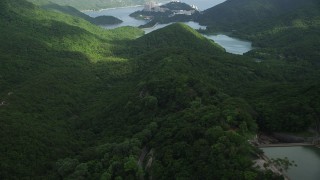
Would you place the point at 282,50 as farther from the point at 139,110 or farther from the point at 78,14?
the point at 78,14

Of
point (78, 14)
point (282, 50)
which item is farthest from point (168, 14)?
point (282, 50)

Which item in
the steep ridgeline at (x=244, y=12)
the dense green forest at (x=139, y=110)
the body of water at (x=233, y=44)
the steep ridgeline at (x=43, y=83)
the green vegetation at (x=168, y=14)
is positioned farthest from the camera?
the green vegetation at (x=168, y=14)

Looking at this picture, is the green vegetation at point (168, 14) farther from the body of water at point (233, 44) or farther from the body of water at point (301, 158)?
the body of water at point (301, 158)

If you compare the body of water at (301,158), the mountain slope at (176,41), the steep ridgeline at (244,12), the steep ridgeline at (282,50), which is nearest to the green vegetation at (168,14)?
the steep ridgeline at (244,12)

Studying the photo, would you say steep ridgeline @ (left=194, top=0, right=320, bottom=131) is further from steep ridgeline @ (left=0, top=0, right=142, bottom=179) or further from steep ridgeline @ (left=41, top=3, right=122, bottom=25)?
steep ridgeline @ (left=41, top=3, right=122, bottom=25)

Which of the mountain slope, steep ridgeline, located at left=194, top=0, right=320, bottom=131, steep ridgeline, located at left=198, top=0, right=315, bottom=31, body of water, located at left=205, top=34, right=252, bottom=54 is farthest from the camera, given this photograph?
steep ridgeline, located at left=198, top=0, right=315, bottom=31

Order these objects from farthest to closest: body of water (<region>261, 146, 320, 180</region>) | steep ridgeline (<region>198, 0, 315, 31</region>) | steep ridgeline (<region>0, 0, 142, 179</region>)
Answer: steep ridgeline (<region>198, 0, 315, 31</region>) → steep ridgeline (<region>0, 0, 142, 179</region>) → body of water (<region>261, 146, 320, 180</region>)

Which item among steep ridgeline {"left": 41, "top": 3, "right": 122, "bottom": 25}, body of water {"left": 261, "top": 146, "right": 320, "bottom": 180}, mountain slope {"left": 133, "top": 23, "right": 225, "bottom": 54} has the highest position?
body of water {"left": 261, "top": 146, "right": 320, "bottom": 180}

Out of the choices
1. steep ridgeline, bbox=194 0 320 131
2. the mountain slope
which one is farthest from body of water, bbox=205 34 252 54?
the mountain slope
